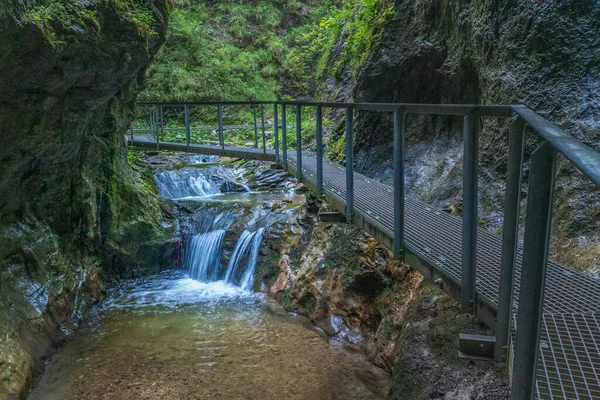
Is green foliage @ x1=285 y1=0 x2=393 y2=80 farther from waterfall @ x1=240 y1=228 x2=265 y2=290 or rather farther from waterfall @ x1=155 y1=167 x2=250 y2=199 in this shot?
waterfall @ x1=155 y1=167 x2=250 y2=199

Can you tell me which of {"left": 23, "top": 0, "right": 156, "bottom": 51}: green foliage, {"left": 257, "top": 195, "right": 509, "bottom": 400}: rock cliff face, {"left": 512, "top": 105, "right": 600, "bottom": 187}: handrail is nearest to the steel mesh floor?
{"left": 257, "top": 195, "right": 509, "bottom": 400}: rock cliff face

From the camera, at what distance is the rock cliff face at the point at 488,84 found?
423 centimetres

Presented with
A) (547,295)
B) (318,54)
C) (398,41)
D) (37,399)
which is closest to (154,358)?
(37,399)

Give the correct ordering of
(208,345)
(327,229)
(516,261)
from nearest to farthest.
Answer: (516,261)
(208,345)
(327,229)

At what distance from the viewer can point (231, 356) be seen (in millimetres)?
5730

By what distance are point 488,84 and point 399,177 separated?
7.81ft

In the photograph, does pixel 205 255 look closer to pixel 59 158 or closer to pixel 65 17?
pixel 59 158

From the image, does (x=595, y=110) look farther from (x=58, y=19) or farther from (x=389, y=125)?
(x=58, y=19)

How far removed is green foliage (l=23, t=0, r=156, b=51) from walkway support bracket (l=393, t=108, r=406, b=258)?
3.24 meters

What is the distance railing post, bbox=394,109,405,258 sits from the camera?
11.5ft

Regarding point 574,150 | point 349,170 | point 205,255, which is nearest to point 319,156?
point 349,170

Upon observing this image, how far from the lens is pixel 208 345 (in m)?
6.06

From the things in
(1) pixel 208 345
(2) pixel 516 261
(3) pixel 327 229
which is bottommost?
(1) pixel 208 345

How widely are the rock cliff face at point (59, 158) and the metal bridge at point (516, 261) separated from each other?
9.40ft
